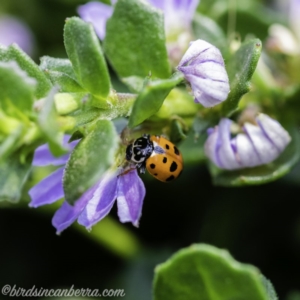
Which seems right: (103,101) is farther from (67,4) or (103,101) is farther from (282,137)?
(67,4)

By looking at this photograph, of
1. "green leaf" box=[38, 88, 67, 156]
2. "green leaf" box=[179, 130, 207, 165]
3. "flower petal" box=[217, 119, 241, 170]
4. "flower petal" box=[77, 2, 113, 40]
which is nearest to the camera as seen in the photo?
"green leaf" box=[38, 88, 67, 156]

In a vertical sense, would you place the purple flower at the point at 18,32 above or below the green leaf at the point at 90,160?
below

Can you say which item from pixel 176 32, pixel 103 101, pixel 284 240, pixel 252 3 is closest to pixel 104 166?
pixel 103 101

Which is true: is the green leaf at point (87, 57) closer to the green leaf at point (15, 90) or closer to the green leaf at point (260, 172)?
the green leaf at point (15, 90)

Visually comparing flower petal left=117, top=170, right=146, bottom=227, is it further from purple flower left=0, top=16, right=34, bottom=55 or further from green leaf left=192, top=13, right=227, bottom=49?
purple flower left=0, top=16, right=34, bottom=55

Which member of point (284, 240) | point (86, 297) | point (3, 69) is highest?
point (3, 69)

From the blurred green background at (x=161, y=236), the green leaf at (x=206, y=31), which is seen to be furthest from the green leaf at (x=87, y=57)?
the blurred green background at (x=161, y=236)

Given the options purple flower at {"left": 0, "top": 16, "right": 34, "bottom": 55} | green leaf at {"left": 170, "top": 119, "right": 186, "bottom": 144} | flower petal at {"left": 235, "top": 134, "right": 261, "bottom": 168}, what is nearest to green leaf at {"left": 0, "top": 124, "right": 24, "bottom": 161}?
green leaf at {"left": 170, "top": 119, "right": 186, "bottom": 144}
